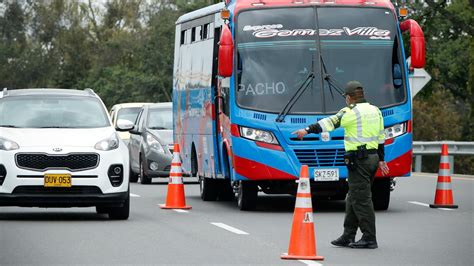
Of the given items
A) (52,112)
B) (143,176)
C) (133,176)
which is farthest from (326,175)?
(133,176)

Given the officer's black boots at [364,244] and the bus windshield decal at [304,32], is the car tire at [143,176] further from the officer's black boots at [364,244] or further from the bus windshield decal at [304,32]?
the officer's black boots at [364,244]

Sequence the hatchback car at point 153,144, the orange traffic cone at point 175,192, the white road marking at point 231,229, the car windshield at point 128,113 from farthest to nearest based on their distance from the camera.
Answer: the car windshield at point 128,113, the hatchback car at point 153,144, the orange traffic cone at point 175,192, the white road marking at point 231,229

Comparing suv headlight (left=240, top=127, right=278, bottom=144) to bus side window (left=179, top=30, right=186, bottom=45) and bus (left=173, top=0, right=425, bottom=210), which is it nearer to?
bus (left=173, top=0, right=425, bottom=210)

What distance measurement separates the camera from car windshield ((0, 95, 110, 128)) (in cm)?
1814

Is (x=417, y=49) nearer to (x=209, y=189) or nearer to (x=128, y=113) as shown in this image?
(x=209, y=189)

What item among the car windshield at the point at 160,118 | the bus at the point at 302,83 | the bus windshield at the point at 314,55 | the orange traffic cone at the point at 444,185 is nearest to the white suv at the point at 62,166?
the bus at the point at 302,83

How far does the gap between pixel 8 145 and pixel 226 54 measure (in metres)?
3.61

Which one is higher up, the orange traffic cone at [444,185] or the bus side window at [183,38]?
the bus side window at [183,38]

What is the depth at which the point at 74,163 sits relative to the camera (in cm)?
1719

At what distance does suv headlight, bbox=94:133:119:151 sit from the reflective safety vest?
3936mm

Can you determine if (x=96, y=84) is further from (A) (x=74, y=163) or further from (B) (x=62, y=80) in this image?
(A) (x=74, y=163)

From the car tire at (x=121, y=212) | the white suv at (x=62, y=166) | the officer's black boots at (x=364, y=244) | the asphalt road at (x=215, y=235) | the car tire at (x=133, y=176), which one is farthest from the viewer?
the car tire at (x=133, y=176)

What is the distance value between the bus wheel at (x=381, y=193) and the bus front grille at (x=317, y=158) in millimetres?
958

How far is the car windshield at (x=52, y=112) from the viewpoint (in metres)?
18.1
